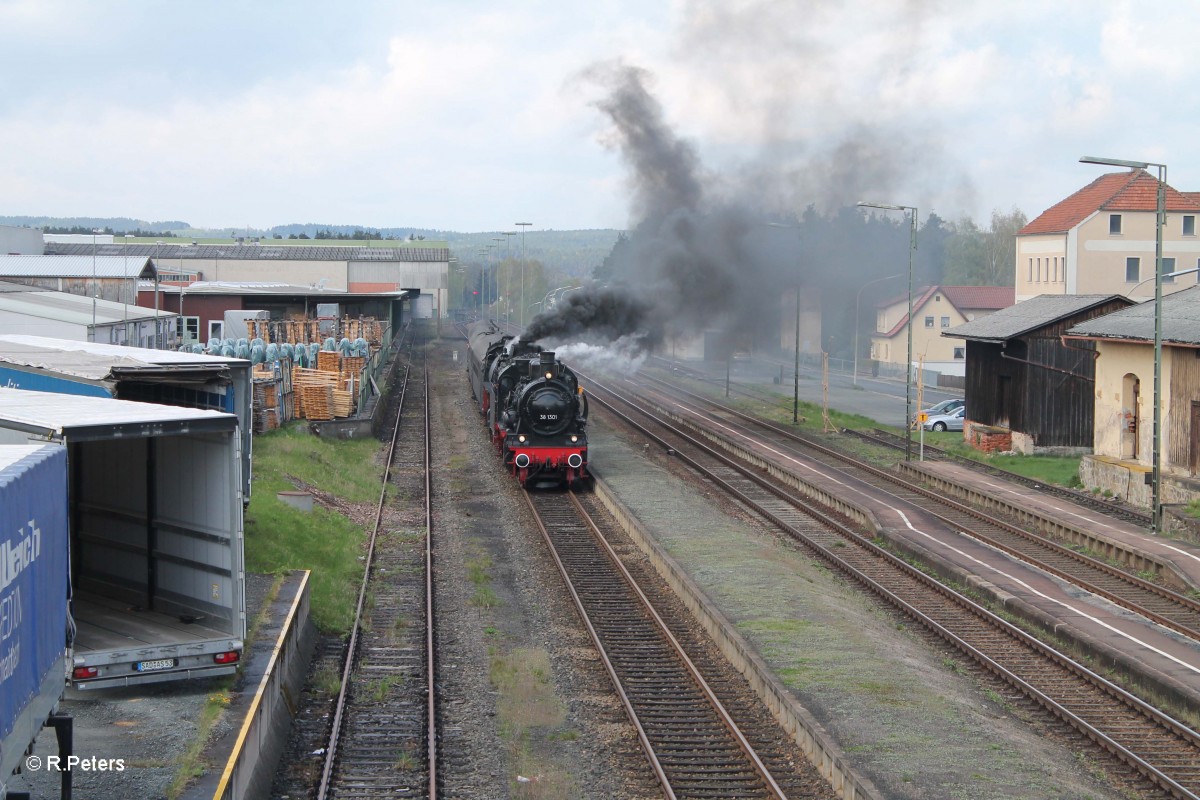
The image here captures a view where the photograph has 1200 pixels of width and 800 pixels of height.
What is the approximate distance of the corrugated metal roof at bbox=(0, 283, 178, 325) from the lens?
132ft

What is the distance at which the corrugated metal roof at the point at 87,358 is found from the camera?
56.5 feet

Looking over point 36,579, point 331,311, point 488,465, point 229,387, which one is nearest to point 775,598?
point 229,387

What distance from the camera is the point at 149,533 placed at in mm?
13297

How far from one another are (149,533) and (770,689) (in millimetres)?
7605

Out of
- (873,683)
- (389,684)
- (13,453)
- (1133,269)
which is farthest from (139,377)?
(1133,269)

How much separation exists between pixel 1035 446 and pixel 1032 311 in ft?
18.6

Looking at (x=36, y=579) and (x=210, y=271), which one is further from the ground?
(x=210, y=271)

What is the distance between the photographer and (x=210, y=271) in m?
93.9

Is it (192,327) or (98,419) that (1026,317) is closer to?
(98,419)

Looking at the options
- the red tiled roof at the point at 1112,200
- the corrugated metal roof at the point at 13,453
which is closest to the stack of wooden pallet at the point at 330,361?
the corrugated metal roof at the point at 13,453

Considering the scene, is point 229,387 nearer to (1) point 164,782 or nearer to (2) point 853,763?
(1) point 164,782

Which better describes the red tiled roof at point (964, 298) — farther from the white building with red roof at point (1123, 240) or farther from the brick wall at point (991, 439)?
the brick wall at point (991, 439)

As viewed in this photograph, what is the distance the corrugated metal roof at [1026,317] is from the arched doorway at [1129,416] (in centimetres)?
563

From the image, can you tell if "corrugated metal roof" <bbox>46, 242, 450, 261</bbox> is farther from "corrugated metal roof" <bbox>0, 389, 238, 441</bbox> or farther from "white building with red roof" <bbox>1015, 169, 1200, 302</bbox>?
"corrugated metal roof" <bbox>0, 389, 238, 441</bbox>
